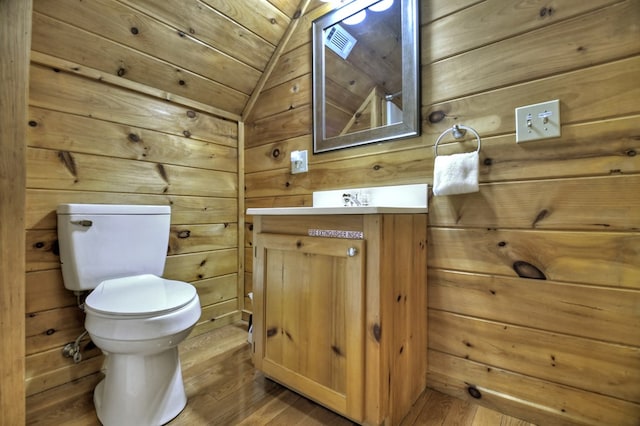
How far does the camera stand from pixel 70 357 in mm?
1264

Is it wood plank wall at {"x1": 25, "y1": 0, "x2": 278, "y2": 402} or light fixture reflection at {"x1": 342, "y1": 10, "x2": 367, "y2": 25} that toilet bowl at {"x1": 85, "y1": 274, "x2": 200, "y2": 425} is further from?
light fixture reflection at {"x1": 342, "y1": 10, "x2": 367, "y2": 25}

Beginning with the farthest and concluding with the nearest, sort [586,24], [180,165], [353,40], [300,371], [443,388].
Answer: [180,165], [353,40], [443,388], [300,371], [586,24]

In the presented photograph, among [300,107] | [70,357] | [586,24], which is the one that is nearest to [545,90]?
[586,24]

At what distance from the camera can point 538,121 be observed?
97 centimetres

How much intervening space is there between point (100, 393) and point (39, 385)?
0.32 metres

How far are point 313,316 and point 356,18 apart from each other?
144cm

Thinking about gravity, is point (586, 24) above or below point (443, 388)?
above

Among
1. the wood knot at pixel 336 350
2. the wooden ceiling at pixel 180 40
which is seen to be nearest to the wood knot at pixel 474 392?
the wood knot at pixel 336 350

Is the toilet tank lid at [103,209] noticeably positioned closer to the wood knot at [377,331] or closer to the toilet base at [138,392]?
the toilet base at [138,392]

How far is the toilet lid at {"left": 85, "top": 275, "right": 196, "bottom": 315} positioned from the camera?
92 centimetres

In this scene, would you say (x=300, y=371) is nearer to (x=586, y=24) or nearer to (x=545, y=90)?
(x=545, y=90)

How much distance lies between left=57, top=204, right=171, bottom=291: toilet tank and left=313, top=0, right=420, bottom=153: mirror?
95 centimetres

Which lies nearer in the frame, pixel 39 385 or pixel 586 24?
pixel 586 24

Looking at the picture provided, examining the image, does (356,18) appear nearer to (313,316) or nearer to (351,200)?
(351,200)
